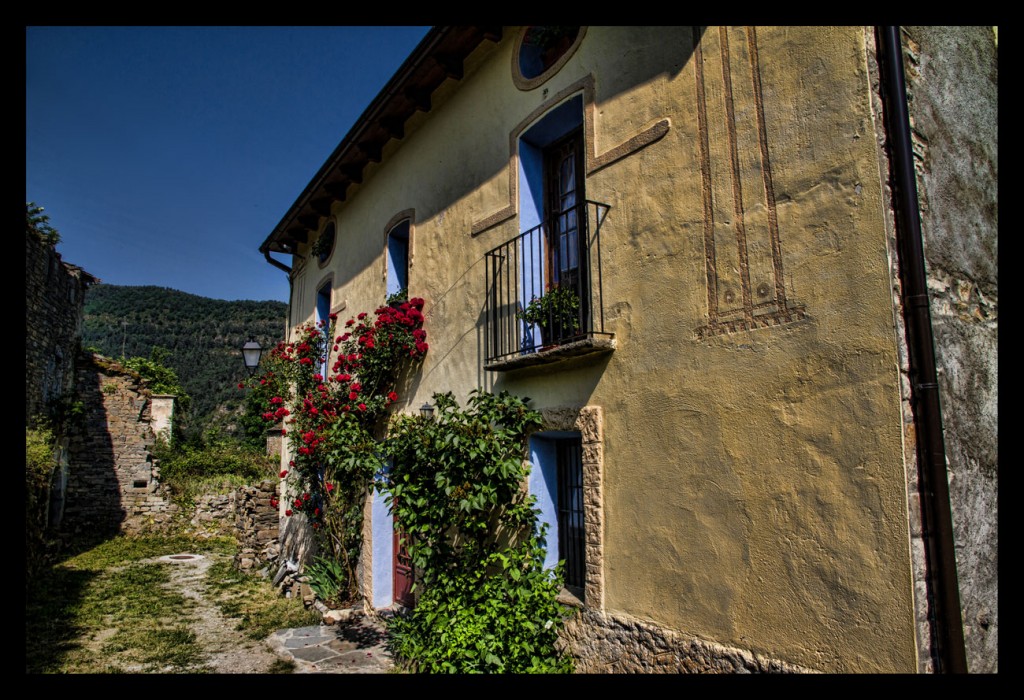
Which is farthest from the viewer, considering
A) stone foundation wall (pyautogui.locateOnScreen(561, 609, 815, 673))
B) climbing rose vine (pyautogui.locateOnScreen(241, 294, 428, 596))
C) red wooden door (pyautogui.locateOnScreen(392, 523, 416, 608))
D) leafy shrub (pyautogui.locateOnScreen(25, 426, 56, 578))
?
leafy shrub (pyautogui.locateOnScreen(25, 426, 56, 578))

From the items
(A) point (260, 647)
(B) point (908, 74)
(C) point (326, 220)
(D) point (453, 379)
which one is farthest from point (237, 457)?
(B) point (908, 74)

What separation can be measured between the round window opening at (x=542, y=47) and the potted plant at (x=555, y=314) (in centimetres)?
214

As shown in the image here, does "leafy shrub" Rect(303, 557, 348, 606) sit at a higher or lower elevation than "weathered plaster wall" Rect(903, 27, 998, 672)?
lower

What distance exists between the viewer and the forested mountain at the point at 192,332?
112 feet

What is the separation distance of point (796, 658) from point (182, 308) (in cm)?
4300

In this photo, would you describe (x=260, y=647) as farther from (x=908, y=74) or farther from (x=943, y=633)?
(x=908, y=74)

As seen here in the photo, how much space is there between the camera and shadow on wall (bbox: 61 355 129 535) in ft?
50.2

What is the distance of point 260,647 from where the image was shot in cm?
699

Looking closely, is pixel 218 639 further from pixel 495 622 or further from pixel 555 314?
Result: pixel 555 314

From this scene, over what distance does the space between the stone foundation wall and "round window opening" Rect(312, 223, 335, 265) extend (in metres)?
8.34

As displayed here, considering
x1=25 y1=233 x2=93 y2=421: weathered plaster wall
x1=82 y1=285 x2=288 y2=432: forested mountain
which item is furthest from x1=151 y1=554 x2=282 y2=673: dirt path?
x1=82 y1=285 x2=288 y2=432: forested mountain

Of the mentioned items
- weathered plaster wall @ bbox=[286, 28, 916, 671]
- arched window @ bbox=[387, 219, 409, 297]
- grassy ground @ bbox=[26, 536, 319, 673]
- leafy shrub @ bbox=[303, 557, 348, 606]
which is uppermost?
arched window @ bbox=[387, 219, 409, 297]

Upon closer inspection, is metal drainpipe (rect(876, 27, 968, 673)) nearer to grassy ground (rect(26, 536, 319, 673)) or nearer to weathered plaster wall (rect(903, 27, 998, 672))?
weathered plaster wall (rect(903, 27, 998, 672))
